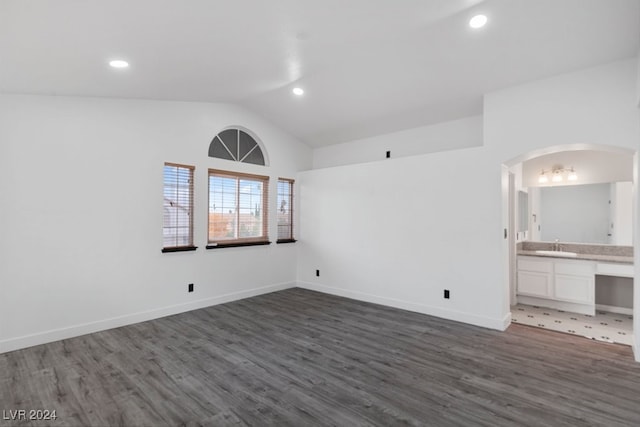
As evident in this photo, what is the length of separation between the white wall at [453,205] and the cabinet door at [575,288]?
1189 millimetres

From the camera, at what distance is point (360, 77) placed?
13.0 feet

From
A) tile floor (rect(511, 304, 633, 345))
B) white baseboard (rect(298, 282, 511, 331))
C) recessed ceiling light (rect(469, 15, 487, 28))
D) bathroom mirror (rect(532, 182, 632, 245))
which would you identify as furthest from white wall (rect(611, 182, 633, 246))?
recessed ceiling light (rect(469, 15, 487, 28))

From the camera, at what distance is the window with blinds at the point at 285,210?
5.94 m

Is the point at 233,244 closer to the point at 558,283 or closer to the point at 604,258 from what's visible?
the point at 558,283

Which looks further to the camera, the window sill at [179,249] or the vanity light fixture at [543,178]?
the vanity light fixture at [543,178]

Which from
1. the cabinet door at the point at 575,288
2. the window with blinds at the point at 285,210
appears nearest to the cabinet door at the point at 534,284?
the cabinet door at the point at 575,288

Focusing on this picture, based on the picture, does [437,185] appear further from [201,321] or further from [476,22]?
[201,321]

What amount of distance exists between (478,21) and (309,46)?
156 centimetres

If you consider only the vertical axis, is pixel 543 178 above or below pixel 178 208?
above

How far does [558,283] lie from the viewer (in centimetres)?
463

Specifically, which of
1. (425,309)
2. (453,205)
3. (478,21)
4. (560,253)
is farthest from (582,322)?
(478,21)

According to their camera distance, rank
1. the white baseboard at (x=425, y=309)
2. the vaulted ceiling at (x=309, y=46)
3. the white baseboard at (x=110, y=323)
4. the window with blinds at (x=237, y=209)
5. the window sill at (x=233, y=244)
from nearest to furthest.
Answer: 1. the vaulted ceiling at (x=309, y=46)
2. the white baseboard at (x=110, y=323)
3. the white baseboard at (x=425, y=309)
4. the window sill at (x=233, y=244)
5. the window with blinds at (x=237, y=209)

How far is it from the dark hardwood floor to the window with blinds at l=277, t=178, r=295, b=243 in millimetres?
2185

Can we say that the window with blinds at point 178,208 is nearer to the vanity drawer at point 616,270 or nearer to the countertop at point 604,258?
the countertop at point 604,258
